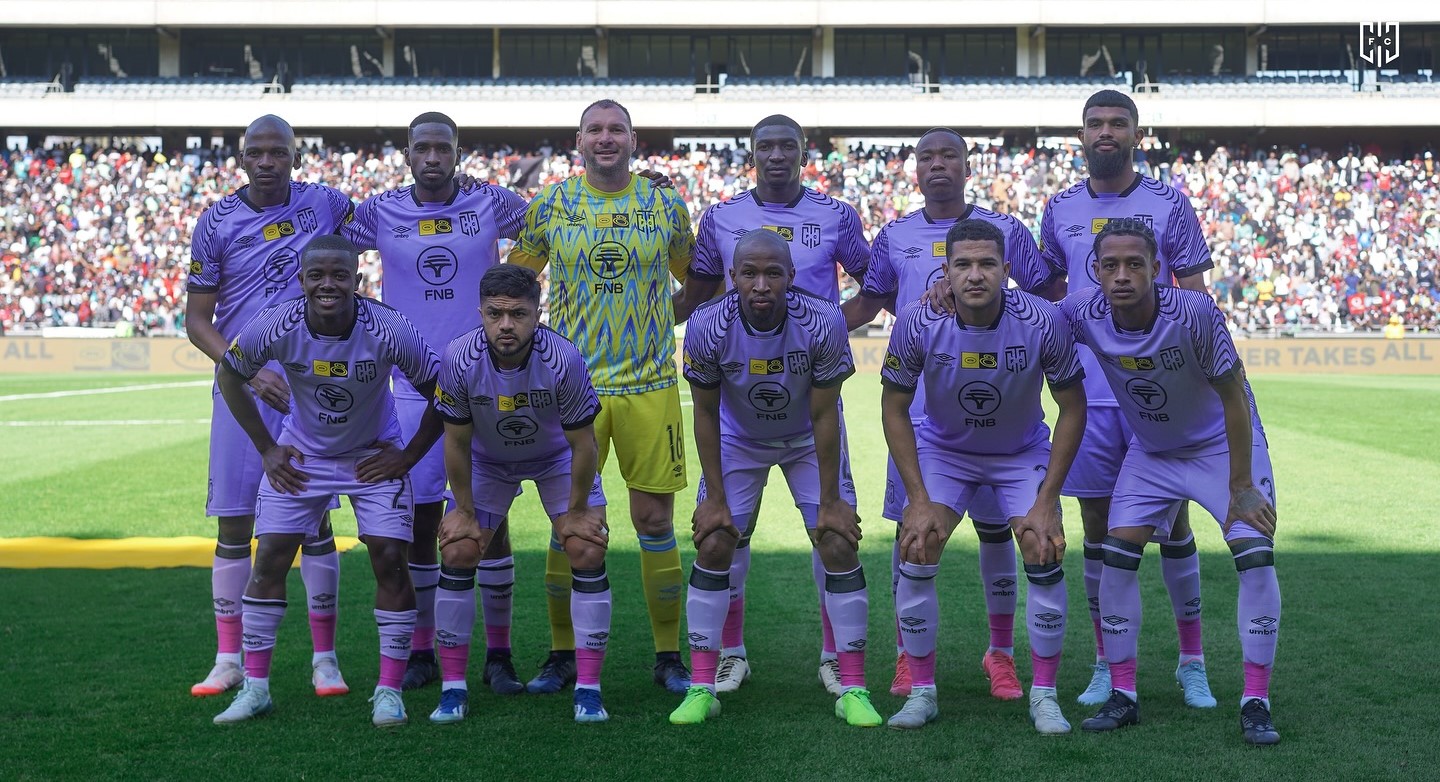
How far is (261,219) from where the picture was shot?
6625mm

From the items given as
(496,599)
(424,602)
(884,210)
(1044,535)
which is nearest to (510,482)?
(496,599)

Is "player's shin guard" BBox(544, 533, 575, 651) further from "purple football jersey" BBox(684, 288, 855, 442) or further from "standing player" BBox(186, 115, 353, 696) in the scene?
"purple football jersey" BBox(684, 288, 855, 442)

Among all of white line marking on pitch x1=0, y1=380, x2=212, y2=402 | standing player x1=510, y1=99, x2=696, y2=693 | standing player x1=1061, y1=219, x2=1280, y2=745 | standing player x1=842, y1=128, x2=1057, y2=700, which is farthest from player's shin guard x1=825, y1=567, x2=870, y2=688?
white line marking on pitch x1=0, y1=380, x2=212, y2=402

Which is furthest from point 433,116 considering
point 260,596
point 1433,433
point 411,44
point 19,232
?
point 411,44

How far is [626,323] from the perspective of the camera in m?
6.34

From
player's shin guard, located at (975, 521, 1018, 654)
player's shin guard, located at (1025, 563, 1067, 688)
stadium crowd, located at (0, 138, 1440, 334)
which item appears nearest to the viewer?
player's shin guard, located at (1025, 563, 1067, 688)

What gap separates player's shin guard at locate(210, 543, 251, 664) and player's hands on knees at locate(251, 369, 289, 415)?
3.01 ft

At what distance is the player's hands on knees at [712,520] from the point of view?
19.2 ft

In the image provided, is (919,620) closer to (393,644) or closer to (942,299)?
(942,299)

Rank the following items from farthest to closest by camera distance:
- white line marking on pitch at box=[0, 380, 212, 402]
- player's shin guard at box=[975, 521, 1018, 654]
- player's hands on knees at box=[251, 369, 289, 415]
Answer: white line marking on pitch at box=[0, 380, 212, 402] < player's shin guard at box=[975, 521, 1018, 654] < player's hands on knees at box=[251, 369, 289, 415]

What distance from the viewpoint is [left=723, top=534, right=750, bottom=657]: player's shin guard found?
21.6ft

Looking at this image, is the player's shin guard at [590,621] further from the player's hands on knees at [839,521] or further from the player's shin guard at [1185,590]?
the player's shin guard at [1185,590]

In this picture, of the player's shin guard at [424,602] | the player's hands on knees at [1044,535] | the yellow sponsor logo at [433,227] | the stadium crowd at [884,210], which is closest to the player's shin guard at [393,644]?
the player's shin guard at [424,602]
